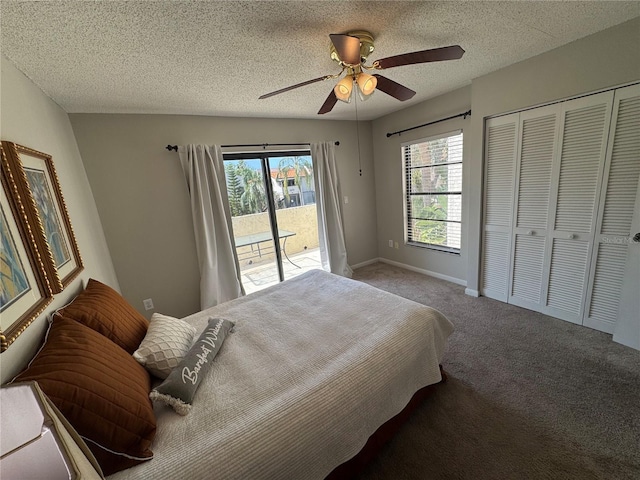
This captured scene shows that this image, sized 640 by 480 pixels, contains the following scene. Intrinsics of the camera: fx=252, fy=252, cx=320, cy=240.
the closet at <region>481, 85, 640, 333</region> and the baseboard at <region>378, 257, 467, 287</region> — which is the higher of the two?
the closet at <region>481, 85, 640, 333</region>

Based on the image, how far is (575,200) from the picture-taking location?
2180mm

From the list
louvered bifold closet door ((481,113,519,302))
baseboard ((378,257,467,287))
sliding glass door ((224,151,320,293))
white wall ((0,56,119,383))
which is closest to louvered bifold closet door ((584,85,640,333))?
louvered bifold closet door ((481,113,519,302))

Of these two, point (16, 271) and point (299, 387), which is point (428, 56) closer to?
point (299, 387)

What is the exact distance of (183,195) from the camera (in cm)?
293

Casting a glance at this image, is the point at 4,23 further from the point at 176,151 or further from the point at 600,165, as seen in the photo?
the point at 600,165

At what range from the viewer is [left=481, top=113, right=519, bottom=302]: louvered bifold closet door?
2.51 m

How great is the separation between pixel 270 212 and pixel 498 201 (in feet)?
8.92

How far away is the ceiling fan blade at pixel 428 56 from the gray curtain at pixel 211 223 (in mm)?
2206

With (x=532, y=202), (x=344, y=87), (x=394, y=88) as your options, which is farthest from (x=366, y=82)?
(x=532, y=202)

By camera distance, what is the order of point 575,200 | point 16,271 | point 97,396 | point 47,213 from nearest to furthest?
1. point 97,396
2. point 16,271
3. point 47,213
4. point 575,200

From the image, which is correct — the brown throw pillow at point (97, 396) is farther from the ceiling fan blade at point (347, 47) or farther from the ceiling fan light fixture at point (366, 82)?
the ceiling fan light fixture at point (366, 82)

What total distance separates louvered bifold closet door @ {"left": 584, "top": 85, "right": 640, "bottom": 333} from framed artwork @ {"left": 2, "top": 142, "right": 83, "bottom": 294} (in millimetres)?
3725

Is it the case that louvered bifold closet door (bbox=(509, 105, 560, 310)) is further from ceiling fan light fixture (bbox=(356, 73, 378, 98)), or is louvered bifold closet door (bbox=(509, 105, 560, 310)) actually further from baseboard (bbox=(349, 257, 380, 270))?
baseboard (bbox=(349, 257, 380, 270))

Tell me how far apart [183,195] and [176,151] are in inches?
19.1
